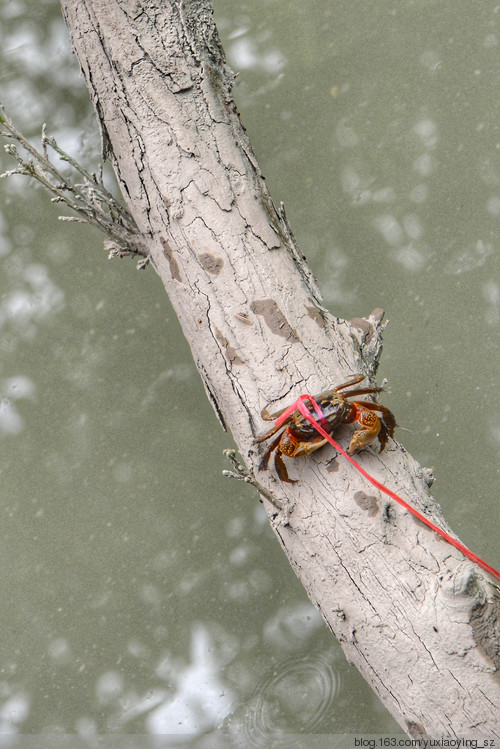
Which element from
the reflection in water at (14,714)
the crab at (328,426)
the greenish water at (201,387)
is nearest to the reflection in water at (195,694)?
the greenish water at (201,387)

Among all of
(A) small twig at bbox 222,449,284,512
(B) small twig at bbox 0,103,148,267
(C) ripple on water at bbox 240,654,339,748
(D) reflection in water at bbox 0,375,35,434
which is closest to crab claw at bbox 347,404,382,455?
(A) small twig at bbox 222,449,284,512

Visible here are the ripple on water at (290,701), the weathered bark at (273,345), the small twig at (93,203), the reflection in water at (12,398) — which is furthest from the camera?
the reflection in water at (12,398)

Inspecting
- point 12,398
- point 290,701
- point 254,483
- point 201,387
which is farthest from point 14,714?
point 254,483

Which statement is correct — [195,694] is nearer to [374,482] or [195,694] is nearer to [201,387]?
[201,387]

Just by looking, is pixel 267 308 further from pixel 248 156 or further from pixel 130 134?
pixel 130 134

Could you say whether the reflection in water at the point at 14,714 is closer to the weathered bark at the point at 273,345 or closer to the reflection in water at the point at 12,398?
the reflection in water at the point at 12,398

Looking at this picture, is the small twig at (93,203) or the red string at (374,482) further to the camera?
the small twig at (93,203)
